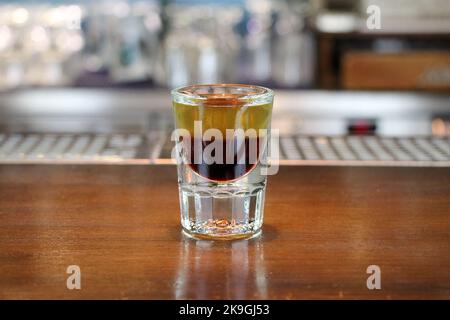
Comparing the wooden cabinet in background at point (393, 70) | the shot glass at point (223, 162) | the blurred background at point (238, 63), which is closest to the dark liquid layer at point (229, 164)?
the shot glass at point (223, 162)

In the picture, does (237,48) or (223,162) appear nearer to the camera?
(223,162)

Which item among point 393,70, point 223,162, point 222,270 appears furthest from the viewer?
point 393,70

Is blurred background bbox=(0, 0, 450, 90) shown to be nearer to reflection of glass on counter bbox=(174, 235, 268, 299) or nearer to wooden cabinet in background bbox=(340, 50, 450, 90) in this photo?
wooden cabinet in background bbox=(340, 50, 450, 90)

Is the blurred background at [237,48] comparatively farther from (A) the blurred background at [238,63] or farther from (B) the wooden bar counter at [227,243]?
(B) the wooden bar counter at [227,243]

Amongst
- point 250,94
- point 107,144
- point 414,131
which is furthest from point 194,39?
point 250,94

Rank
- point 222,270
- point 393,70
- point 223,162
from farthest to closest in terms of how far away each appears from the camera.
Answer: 1. point 393,70
2. point 223,162
3. point 222,270

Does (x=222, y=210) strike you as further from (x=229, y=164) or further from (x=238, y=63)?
(x=238, y=63)

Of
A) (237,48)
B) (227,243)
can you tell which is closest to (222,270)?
(227,243)
